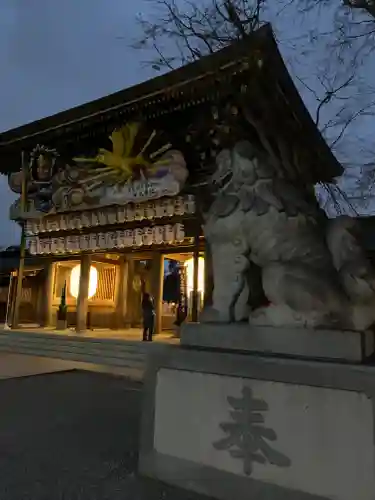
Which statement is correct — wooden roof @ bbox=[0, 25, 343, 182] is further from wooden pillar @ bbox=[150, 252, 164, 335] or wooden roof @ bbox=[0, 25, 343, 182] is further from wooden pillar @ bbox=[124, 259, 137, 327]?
wooden pillar @ bbox=[124, 259, 137, 327]

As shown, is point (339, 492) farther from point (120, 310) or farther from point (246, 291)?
point (120, 310)

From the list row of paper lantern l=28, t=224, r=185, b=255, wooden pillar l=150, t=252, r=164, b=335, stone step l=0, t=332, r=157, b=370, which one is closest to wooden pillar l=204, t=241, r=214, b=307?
stone step l=0, t=332, r=157, b=370

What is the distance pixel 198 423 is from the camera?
2199mm

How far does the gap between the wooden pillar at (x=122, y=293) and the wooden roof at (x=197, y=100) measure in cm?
425

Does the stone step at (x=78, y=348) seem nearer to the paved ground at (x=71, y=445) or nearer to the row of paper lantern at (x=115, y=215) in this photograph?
the paved ground at (x=71, y=445)

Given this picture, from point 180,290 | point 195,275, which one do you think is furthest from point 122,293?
point 195,275

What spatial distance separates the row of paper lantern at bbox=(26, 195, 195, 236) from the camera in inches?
341

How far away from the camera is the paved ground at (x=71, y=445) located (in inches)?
86.4

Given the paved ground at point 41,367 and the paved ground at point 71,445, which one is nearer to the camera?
the paved ground at point 71,445

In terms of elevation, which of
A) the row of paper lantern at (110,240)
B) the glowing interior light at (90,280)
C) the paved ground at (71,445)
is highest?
the row of paper lantern at (110,240)

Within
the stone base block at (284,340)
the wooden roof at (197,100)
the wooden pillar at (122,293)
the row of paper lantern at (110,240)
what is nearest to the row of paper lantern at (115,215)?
the row of paper lantern at (110,240)

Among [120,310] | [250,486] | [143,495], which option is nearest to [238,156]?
[250,486]

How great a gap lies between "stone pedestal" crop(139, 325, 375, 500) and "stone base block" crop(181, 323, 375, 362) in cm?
6

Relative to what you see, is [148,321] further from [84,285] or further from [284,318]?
[284,318]
